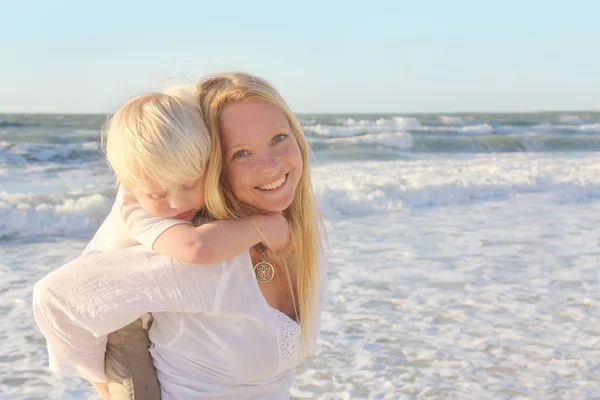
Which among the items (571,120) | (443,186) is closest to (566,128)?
(571,120)

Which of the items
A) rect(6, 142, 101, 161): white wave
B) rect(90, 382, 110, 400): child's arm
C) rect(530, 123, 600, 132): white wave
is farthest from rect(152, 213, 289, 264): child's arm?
rect(530, 123, 600, 132): white wave

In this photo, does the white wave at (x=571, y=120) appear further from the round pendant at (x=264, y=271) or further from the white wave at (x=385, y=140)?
the round pendant at (x=264, y=271)

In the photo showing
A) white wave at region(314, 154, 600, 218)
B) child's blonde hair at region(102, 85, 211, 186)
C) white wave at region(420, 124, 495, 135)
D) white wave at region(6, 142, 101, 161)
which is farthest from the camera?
white wave at region(420, 124, 495, 135)

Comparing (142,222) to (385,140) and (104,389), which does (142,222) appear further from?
(385,140)

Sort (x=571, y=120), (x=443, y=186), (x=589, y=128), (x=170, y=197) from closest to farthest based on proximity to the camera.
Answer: (x=170, y=197) < (x=443, y=186) < (x=589, y=128) < (x=571, y=120)

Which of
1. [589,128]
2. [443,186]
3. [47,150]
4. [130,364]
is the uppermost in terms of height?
[130,364]

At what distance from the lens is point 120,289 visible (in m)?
1.75

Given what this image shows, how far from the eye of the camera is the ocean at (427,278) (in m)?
3.78

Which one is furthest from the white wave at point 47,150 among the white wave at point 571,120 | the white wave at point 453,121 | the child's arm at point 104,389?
the white wave at point 571,120

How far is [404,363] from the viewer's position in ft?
13.0

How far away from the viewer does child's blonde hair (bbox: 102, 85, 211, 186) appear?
1712 millimetres

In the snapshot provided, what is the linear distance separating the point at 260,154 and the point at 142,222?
0.36 metres

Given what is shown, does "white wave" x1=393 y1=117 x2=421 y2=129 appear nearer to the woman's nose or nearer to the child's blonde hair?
the woman's nose

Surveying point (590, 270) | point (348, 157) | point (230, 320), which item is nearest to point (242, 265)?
point (230, 320)
